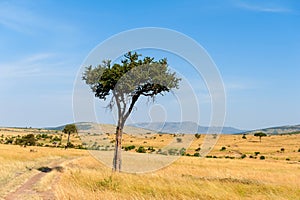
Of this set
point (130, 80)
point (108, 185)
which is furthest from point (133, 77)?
point (108, 185)

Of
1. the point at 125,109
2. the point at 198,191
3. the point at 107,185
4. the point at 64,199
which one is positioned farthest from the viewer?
the point at 125,109

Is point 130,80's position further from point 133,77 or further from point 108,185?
point 108,185

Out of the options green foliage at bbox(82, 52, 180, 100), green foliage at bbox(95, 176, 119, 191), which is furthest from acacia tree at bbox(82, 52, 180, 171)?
green foliage at bbox(95, 176, 119, 191)

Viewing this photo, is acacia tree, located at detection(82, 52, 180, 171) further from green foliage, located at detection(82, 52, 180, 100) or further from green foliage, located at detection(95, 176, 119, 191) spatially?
green foliage, located at detection(95, 176, 119, 191)

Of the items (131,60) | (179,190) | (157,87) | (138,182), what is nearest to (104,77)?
(131,60)

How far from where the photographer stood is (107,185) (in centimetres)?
1792

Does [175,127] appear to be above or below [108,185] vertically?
above

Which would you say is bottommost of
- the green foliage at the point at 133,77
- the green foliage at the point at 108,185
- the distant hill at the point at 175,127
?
the green foliage at the point at 108,185

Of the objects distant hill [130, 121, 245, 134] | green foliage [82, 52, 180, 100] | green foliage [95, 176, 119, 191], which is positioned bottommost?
green foliage [95, 176, 119, 191]

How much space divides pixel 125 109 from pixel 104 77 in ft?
9.94

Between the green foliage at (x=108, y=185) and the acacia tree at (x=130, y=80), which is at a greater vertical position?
the acacia tree at (x=130, y=80)

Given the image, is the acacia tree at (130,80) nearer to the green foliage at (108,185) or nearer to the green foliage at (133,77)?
the green foliage at (133,77)

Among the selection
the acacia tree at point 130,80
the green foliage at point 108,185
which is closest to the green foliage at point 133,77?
the acacia tree at point 130,80

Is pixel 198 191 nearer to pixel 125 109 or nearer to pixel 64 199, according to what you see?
pixel 64 199
